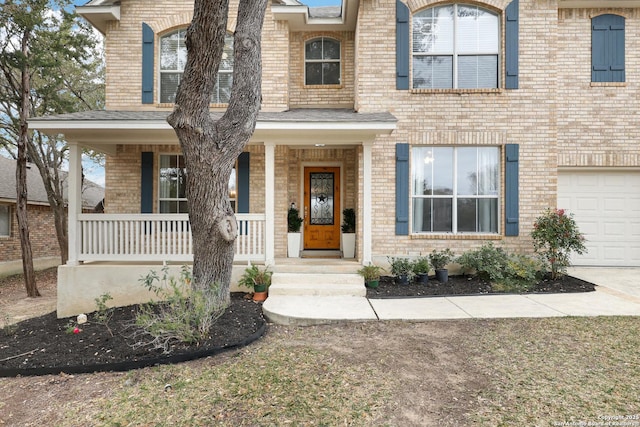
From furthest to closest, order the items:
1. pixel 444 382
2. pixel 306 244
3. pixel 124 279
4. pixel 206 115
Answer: pixel 306 244
pixel 124 279
pixel 206 115
pixel 444 382

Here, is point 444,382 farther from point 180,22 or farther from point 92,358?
point 180,22

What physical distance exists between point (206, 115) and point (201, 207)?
117 cm

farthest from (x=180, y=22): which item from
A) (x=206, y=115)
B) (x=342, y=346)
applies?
(x=342, y=346)

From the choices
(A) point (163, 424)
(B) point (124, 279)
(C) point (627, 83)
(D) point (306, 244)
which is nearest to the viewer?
(A) point (163, 424)

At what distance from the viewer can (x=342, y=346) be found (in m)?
3.96

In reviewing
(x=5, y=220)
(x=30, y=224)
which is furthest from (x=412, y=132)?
(x=30, y=224)

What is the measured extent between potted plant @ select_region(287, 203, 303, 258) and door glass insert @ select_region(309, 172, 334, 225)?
0.70 m

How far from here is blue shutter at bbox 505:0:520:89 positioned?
7.27m

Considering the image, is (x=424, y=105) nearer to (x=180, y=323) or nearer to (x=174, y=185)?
(x=174, y=185)

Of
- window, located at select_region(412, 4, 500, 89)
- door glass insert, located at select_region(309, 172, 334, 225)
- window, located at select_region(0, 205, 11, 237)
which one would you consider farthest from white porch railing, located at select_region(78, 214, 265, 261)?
window, located at select_region(0, 205, 11, 237)

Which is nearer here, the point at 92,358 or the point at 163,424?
the point at 163,424

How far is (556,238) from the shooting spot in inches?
259

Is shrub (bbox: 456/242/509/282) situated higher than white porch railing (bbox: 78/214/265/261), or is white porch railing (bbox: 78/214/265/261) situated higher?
white porch railing (bbox: 78/214/265/261)

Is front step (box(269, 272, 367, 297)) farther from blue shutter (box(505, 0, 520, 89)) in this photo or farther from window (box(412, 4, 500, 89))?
blue shutter (box(505, 0, 520, 89))
